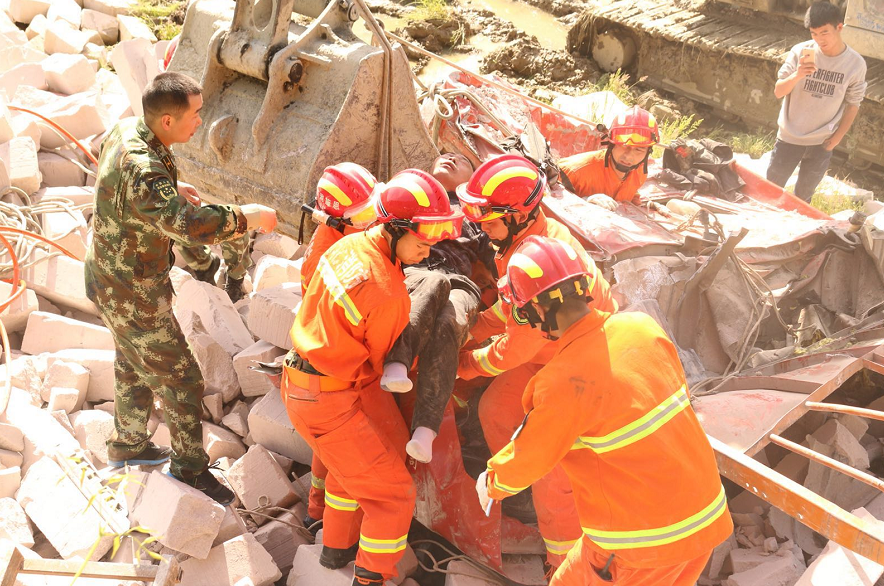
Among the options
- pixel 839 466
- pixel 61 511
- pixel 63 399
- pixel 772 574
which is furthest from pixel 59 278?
pixel 839 466

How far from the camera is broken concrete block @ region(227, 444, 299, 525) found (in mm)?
3947

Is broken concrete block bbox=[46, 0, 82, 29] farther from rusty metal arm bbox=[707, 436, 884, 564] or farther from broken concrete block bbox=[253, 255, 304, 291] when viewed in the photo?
rusty metal arm bbox=[707, 436, 884, 564]

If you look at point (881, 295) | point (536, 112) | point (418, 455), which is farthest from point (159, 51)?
point (881, 295)

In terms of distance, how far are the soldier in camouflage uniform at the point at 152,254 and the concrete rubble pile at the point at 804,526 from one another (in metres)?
2.53

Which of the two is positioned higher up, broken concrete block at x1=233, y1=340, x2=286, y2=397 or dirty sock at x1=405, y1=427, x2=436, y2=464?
dirty sock at x1=405, y1=427, x2=436, y2=464

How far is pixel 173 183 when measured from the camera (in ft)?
11.5

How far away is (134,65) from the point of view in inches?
296

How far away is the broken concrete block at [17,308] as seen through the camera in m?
4.81

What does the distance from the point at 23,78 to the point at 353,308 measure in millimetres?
6024

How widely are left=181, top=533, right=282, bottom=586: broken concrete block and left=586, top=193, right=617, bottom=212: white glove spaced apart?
297 cm

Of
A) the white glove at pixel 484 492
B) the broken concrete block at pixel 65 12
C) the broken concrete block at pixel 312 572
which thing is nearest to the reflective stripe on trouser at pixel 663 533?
the white glove at pixel 484 492

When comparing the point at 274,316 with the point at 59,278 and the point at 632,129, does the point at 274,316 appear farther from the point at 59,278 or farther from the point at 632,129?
the point at 632,129

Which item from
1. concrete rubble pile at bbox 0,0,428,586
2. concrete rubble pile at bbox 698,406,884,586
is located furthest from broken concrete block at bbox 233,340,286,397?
concrete rubble pile at bbox 698,406,884,586

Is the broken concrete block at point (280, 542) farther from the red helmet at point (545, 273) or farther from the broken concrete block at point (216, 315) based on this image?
the red helmet at point (545, 273)
